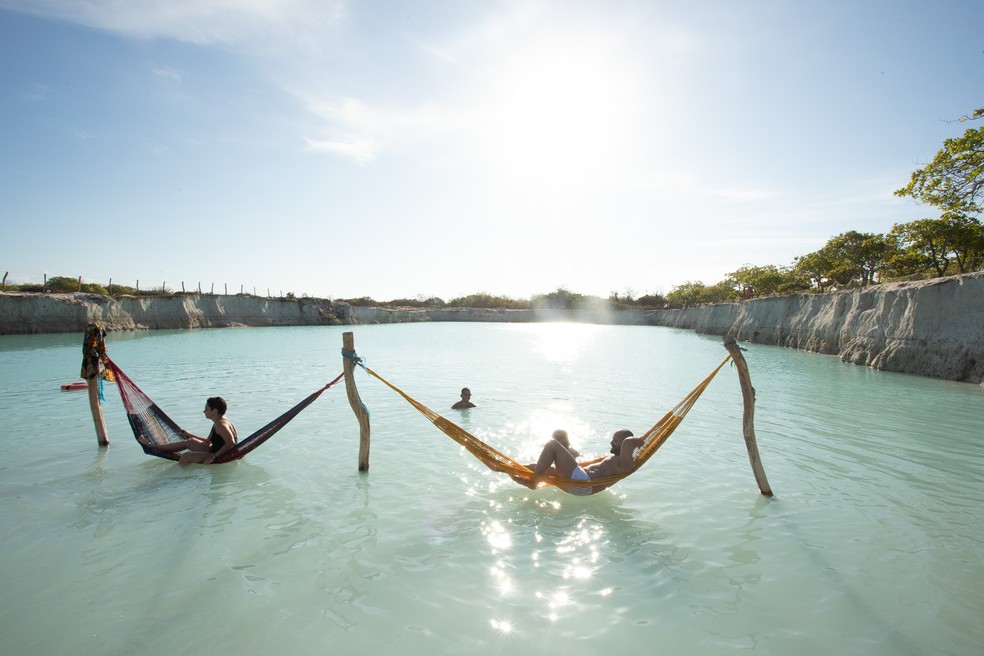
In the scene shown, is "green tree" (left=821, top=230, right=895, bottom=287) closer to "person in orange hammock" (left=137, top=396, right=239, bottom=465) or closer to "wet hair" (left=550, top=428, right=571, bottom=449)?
"wet hair" (left=550, top=428, right=571, bottom=449)

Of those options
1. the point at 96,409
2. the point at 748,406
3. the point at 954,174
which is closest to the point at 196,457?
the point at 96,409

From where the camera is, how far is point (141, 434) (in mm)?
5922

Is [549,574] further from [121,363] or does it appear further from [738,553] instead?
[121,363]

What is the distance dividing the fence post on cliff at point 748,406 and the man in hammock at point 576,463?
1.13 meters

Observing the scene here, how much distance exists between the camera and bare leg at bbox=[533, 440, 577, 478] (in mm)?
4742

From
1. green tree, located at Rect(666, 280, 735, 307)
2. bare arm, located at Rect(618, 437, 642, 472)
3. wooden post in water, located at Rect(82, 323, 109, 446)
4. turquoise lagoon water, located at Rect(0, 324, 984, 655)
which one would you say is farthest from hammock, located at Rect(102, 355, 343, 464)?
green tree, located at Rect(666, 280, 735, 307)

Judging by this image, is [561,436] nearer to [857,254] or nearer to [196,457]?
[196,457]

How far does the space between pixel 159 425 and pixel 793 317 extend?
89.4 feet

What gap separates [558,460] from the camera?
4.78m

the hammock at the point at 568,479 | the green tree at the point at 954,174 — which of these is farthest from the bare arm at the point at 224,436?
the green tree at the point at 954,174

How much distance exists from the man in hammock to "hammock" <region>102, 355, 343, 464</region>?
9.50ft

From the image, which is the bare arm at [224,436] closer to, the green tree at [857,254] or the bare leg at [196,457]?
the bare leg at [196,457]

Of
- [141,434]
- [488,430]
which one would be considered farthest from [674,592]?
[141,434]

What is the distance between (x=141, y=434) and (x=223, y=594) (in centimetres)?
364
